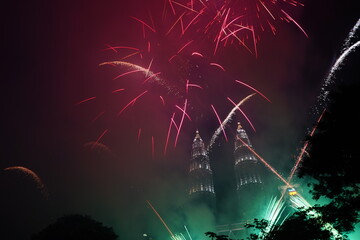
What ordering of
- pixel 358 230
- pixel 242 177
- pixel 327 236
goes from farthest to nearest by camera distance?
pixel 242 177
pixel 358 230
pixel 327 236

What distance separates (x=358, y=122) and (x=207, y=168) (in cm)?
9992

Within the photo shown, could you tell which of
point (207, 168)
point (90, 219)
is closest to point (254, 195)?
point (207, 168)

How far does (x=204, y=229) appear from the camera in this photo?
98500 mm

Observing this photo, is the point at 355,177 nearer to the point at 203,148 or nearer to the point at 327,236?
the point at 327,236

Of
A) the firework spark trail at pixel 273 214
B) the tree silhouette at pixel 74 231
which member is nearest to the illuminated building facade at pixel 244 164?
the firework spark trail at pixel 273 214

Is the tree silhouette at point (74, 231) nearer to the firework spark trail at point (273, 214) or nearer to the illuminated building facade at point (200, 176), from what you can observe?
the firework spark trail at point (273, 214)

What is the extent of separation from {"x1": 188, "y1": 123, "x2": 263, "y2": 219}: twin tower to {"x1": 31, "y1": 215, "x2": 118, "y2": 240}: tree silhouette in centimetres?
7822

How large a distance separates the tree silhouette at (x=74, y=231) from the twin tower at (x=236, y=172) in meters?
78.2

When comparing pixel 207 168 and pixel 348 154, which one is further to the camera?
pixel 207 168

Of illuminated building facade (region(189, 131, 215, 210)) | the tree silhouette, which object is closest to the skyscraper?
illuminated building facade (region(189, 131, 215, 210))

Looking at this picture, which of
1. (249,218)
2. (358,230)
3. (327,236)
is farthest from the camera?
(249,218)

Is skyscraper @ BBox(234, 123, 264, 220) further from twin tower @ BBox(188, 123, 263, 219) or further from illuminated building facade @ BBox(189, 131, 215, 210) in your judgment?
illuminated building facade @ BBox(189, 131, 215, 210)

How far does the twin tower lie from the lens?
11150cm

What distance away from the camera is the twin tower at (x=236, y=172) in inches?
4390
